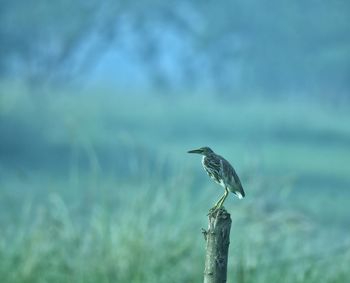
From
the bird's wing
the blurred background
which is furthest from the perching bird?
the blurred background

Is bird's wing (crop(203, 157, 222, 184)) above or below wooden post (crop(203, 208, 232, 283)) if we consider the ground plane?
above

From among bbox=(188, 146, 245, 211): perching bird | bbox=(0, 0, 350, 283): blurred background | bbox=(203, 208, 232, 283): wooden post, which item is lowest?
bbox=(203, 208, 232, 283): wooden post

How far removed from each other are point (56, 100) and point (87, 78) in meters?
4.26

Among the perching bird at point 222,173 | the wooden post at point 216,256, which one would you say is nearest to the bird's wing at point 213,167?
the perching bird at point 222,173

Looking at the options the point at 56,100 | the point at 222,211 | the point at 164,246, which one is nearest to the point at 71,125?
the point at 164,246

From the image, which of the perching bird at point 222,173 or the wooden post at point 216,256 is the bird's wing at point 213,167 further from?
the wooden post at point 216,256

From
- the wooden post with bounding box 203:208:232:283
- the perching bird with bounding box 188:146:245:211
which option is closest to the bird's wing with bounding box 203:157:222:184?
the perching bird with bounding box 188:146:245:211

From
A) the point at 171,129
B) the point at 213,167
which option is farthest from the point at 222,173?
the point at 171,129

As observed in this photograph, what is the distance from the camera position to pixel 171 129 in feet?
105

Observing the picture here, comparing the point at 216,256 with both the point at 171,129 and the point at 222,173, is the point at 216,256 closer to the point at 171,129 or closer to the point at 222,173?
the point at 222,173

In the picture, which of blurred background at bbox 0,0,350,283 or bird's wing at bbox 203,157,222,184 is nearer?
bird's wing at bbox 203,157,222,184

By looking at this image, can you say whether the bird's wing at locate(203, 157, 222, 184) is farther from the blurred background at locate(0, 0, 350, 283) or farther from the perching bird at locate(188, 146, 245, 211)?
the blurred background at locate(0, 0, 350, 283)

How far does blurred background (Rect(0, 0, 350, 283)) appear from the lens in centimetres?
552

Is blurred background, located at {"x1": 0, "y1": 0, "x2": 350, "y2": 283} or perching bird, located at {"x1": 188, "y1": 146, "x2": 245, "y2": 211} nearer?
perching bird, located at {"x1": 188, "y1": 146, "x2": 245, "y2": 211}
